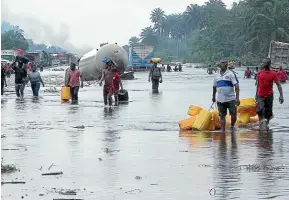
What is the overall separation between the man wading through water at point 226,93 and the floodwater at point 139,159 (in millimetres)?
805

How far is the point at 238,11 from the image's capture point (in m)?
154

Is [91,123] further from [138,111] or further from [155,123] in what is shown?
[138,111]

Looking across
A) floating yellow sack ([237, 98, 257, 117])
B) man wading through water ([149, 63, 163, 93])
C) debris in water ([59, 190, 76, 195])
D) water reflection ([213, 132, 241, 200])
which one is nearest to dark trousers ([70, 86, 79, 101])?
man wading through water ([149, 63, 163, 93])

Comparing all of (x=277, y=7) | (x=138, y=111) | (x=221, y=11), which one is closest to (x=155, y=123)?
(x=138, y=111)

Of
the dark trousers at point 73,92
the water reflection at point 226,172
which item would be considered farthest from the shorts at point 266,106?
the dark trousers at point 73,92

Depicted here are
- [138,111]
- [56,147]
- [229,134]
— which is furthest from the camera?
[138,111]

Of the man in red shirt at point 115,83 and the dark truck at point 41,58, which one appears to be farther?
the dark truck at point 41,58

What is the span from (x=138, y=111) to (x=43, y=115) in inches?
113

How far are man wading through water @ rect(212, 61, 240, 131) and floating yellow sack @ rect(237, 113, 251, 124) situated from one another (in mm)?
1001

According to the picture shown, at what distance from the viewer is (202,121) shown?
1681 cm

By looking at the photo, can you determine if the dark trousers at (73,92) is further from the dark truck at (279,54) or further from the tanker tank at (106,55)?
the dark truck at (279,54)

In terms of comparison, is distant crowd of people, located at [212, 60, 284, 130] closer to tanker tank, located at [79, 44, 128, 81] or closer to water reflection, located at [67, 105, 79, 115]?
water reflection, located at [67, 105, 79, 115]

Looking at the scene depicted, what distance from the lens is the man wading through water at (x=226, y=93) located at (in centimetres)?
1686

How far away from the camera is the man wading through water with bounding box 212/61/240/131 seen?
16.9 meters
